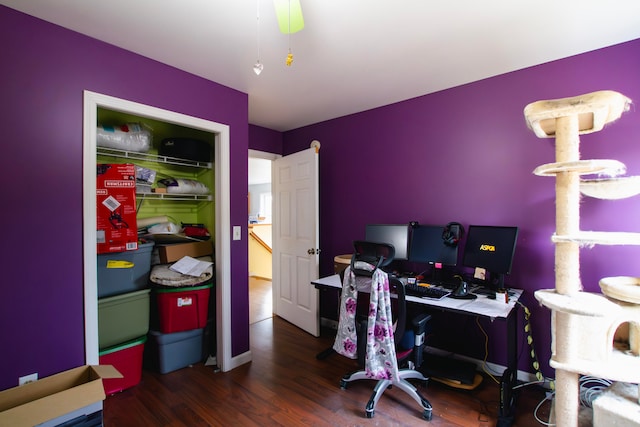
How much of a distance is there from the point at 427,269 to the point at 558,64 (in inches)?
72.3

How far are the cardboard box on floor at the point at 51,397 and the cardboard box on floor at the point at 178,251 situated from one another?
965 millimetres

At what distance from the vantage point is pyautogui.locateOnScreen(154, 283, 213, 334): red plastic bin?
2.45 m

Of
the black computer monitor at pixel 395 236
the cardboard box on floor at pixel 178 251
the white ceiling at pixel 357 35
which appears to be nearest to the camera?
the white ceiling at pixel 357 35

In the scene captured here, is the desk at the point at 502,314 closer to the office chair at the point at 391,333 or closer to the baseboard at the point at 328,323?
the office chair at the point at 391,333

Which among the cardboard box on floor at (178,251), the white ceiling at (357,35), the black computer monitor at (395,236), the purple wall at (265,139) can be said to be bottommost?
the cardboard box on floor at (178,251)

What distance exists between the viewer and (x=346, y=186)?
3.41m

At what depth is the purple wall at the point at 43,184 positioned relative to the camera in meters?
1.65

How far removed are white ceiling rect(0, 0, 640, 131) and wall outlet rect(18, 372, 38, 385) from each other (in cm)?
201

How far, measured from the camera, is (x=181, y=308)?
2.48 m

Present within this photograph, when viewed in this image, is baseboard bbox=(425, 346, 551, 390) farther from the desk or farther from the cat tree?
the cat tree

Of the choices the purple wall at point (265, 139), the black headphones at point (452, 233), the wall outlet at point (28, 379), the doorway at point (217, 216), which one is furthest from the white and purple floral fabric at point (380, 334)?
the purple wall at point (265, 139)

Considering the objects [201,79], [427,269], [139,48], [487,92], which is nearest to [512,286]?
[427,269]

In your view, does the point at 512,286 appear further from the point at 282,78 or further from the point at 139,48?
the point at 139,48

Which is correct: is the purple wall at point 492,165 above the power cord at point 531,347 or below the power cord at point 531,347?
above
